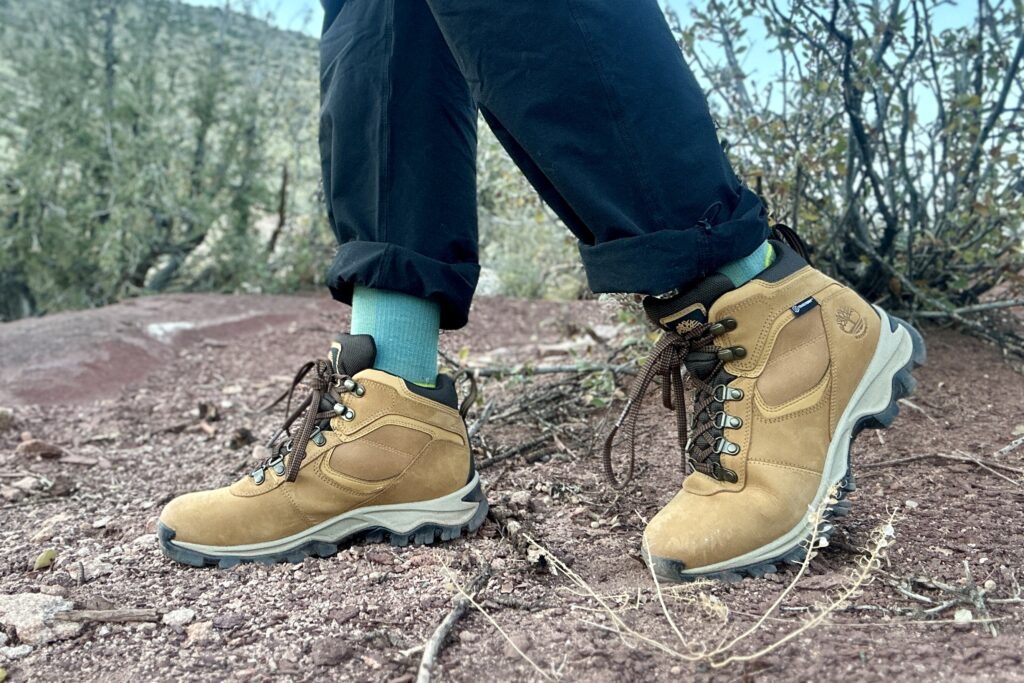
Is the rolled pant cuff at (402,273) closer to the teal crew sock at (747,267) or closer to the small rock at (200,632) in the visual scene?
the teal crew sock at (747,267)

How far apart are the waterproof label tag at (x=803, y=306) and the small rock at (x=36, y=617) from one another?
1115 mm

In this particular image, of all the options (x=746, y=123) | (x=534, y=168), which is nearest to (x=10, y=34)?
(x=746, y=123)

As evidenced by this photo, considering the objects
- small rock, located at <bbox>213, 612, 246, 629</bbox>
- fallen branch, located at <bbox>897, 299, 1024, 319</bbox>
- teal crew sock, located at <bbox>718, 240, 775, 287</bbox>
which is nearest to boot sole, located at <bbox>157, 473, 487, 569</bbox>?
small rock, located at <bbox>213, 612, 246, 629</bbox>

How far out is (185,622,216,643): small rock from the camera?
3.64ft

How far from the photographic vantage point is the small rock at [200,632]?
1.11m

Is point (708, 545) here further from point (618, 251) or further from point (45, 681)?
point (45, 681)

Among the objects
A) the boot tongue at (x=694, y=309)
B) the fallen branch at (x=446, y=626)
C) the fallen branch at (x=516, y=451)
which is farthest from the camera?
the fallen branch at (x=516, y=451)

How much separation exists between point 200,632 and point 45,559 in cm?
48

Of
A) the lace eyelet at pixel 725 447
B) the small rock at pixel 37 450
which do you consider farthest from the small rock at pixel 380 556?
the small rock at pixel 37 450

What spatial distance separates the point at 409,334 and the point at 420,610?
0.49 metres

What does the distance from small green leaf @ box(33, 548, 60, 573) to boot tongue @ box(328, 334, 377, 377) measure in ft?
1.92

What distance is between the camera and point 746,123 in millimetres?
2219

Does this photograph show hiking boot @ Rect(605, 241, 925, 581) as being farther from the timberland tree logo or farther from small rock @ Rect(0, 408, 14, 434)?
small rock @ Rect(0, 408, 14, 434)

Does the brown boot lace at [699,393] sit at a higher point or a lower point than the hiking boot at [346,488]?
higher
